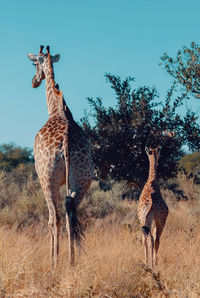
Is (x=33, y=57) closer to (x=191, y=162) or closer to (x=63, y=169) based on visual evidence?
(x=63, y=169)

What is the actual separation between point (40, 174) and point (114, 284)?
Result: 6.77 feet

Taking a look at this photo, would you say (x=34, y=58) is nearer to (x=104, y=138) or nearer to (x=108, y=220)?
(x=104, y=138)

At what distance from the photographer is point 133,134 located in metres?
8.90

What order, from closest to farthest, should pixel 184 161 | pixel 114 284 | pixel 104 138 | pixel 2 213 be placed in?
pixel 114 284 → pixel 104 138 → pixel 2 213 → pixel 184 161

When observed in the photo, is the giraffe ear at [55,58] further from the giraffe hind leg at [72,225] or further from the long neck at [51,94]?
the giraffe hind leg at [72,225]

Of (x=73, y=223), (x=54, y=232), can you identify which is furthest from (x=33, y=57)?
(x=73, y=223)

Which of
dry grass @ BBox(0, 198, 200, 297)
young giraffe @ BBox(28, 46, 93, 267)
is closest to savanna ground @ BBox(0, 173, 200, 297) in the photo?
dry grass @ BBox(0, 198, 200, 297)

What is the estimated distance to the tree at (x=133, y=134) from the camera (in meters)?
8.82

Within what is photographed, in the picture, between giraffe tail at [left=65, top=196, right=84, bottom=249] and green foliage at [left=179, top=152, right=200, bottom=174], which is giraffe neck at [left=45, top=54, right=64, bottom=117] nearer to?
giraffe tail at [left=65, top=196, right=84, bottom=249]

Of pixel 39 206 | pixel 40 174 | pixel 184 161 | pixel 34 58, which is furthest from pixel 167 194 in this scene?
pixel 184 161

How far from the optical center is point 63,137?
641 cm

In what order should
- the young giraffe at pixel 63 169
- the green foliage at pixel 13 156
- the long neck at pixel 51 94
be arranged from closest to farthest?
1. the young giraffe at pixel 63 169
2. the long neck at pixel 51 94
3. the green foliage at pixel 13 156

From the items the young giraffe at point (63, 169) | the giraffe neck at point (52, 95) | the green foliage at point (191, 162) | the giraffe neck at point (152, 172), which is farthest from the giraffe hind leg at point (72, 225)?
the green foliage at point (191, 162)

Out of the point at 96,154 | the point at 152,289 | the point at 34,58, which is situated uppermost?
the point at 34,58
